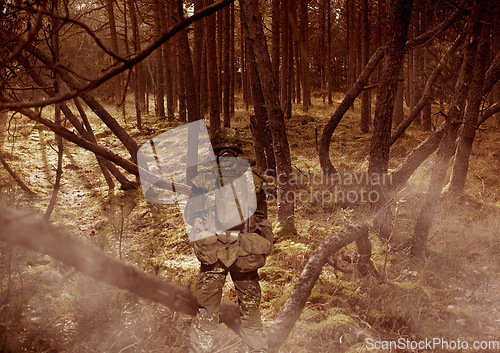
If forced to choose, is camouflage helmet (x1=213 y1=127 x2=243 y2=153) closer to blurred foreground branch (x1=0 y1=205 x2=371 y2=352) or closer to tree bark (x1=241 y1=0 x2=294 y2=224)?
blurred foreground branch (x1=0 y1=205 x2=371 y2=352)

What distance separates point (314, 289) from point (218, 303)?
1825 mm

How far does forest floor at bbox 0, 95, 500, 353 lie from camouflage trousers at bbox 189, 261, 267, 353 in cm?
54

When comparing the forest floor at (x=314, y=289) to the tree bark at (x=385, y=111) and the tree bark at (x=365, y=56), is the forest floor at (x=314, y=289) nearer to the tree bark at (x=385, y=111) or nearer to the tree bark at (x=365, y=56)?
the tree bark at (x=385, y=111)

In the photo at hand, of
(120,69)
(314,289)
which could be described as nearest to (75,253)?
(120,69)

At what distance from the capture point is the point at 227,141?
10.4ft

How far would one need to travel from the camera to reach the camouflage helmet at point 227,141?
3.17 m

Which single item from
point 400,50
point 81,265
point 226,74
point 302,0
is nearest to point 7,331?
point 81,265

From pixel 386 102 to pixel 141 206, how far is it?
6.23 metres

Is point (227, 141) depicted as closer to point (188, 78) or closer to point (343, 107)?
point (343, 107)

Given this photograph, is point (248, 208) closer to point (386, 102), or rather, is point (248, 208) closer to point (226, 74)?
point (386, 102)

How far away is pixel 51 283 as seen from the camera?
14.0 feet

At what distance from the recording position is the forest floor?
3584 mm

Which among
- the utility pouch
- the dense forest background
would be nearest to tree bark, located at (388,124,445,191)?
the dense forest background

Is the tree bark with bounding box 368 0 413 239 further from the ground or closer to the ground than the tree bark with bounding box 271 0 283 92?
closer to the ground
